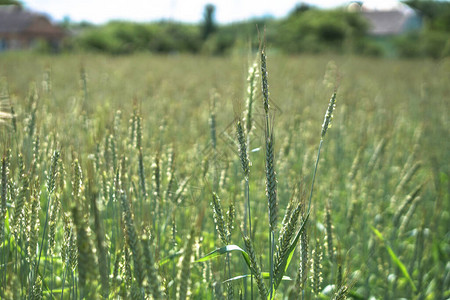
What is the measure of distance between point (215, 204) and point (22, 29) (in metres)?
52.0

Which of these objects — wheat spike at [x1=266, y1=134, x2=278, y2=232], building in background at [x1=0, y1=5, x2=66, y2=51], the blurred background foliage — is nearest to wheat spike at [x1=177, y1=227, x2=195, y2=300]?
wheat spike at [x1=266, y1=134, x2=278, y2=232]

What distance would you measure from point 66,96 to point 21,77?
280 centimetres

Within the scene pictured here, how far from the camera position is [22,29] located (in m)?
45.9

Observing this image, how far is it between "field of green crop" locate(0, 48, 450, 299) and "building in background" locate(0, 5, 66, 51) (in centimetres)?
4756

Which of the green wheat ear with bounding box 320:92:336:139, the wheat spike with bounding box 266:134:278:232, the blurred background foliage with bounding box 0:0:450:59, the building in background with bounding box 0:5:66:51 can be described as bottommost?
the wheat spike with bounding box 266:134:278:232

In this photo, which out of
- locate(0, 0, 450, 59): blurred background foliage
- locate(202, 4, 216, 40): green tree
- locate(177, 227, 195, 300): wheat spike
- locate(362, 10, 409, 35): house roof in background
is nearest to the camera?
locate(177, 227, 195, 300): wheat spike

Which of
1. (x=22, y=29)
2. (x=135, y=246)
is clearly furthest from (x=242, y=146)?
(x=22, y=29)

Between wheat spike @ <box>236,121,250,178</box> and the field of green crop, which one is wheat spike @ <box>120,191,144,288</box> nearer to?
the field of green crop

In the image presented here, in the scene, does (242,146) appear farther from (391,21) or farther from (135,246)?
(391,21)

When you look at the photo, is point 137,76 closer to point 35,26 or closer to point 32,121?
point 32,121

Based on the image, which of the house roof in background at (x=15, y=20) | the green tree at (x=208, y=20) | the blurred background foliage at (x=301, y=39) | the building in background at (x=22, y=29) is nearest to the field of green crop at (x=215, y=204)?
the blurred background foliage at (x=301, y=39)

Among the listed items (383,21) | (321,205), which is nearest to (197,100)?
(321,205)

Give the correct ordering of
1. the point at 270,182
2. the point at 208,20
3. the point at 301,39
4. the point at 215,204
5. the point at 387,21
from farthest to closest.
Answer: the point at 387,21 → the point at 208,20 → the point at 301,39 → the point at 215,204 → the point at 270,182

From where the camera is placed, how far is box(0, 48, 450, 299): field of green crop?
1077 millimetres
